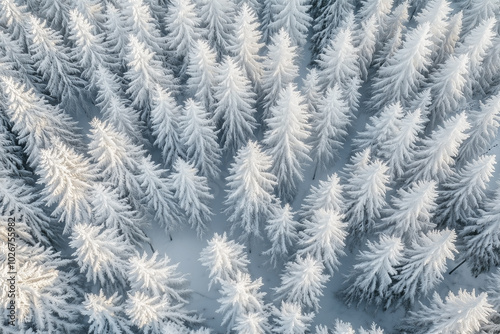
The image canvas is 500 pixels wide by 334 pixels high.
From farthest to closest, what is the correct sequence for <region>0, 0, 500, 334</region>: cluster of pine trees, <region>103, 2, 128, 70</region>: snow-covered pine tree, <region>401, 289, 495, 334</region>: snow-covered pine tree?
<region>103, 2, 128, 70</region>: snow-covered pine tree < <region>0, 0, 500, 334</region>: cluster of pine trees < <region>401, 289, 495, 334</region>: snow-covered pine tree

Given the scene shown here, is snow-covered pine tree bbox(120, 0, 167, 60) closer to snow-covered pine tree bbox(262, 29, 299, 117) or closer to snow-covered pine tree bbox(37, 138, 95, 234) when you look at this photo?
snow-covered pine tree bbox(262, 29, 299, 117)

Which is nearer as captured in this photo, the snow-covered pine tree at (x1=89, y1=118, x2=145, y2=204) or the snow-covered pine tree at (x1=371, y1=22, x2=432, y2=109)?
the snow-covered pine tree at (x1=89, y1=118, x2=145, y2=204)

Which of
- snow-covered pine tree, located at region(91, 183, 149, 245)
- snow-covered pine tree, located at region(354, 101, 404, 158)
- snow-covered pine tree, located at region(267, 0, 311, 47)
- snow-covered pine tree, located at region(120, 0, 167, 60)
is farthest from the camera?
snow-covered pine tree, located at region(267, 0, 311, 47)

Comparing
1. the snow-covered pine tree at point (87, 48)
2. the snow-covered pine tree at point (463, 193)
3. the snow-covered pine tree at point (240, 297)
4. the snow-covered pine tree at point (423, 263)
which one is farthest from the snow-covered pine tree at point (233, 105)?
the snow-covered pine tree at point (463, 193)

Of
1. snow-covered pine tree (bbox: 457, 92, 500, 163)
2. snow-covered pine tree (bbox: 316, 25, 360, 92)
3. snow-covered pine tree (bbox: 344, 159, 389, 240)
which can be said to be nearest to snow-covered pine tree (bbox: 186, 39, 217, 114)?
snow-covered pine tree (bbox: 316, 25, 360, 92)

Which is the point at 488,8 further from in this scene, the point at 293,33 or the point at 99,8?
the point at 99,8
